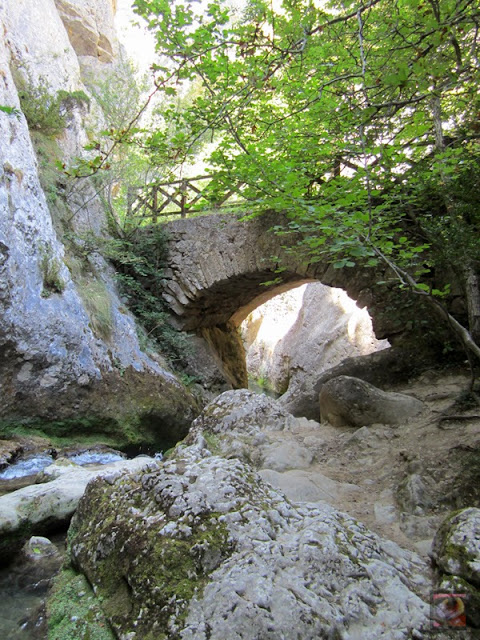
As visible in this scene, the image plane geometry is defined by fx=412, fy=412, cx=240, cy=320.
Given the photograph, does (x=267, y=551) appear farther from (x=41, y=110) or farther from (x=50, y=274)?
(x=41, y=110)

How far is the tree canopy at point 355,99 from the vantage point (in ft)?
6.13

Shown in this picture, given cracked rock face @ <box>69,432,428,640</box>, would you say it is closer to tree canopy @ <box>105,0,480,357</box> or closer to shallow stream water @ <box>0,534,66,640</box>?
shallow stream water @ <box>0,534,66,640</box>

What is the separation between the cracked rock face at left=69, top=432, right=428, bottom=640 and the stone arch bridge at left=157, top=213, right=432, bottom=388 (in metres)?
4.78

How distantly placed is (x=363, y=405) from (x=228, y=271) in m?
4.42

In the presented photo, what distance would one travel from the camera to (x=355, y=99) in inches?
93.0

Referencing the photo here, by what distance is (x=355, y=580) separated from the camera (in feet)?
4.53

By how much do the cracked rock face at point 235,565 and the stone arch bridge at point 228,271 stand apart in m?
4.78

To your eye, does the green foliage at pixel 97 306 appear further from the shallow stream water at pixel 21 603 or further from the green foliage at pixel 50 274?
the shallow stream water at pixel 21 603

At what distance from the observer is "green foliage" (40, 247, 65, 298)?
522 centimetres

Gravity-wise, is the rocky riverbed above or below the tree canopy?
below

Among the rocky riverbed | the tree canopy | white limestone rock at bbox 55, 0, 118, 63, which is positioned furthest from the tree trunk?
white limestone rock at bbox 55, 0, 118, 63

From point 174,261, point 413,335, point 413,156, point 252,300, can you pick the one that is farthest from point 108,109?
point 413,335

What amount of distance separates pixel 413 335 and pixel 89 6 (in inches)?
710

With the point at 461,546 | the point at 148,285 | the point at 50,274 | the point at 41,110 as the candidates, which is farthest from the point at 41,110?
the point at 461,546
